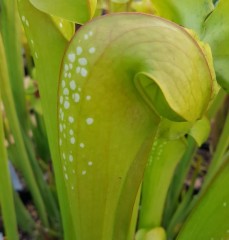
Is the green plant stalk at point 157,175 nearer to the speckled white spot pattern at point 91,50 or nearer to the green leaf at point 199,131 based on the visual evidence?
the green leaf at point 199,131

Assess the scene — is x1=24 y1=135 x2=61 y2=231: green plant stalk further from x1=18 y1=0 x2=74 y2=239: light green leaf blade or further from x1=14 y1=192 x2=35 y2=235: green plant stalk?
x1=18 y1=0 x2=74 y2=239: light green leaf blade

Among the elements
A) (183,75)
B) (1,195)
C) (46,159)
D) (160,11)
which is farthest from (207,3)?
(46,159)

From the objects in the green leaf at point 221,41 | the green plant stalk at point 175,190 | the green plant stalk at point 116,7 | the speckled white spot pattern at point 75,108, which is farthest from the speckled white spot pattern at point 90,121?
the green plant stalk at point 175,190

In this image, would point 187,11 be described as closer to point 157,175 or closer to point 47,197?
point 157,175

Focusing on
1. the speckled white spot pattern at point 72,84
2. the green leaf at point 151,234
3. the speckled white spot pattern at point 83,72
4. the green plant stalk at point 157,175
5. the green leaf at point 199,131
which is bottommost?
the green leaf at point 151,234

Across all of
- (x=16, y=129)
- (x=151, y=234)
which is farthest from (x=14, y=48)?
(x=151, y=234)

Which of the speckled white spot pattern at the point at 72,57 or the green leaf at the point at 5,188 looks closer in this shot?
the speckled white spot pattern at the point at 72,57
